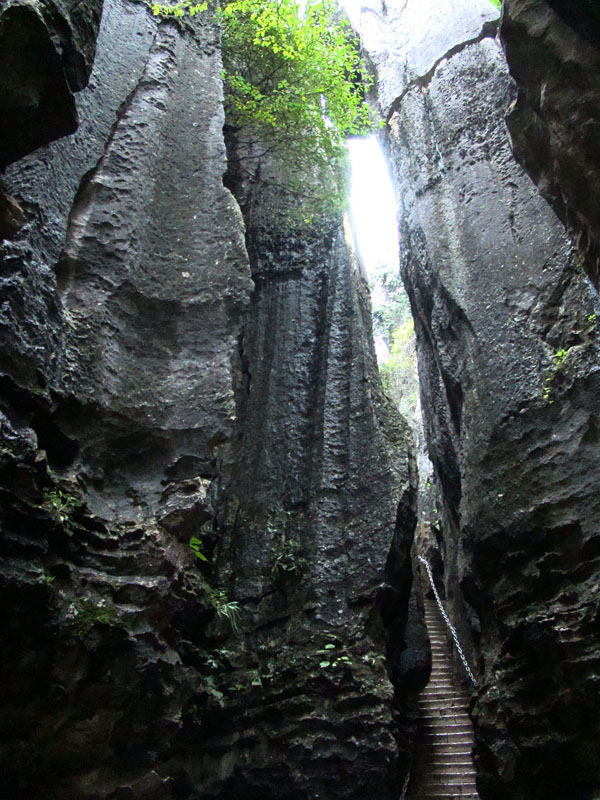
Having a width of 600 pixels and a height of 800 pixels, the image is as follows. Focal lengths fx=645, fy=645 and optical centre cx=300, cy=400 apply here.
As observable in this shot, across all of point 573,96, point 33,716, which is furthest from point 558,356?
point 33,716

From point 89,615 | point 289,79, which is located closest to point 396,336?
point 289,79

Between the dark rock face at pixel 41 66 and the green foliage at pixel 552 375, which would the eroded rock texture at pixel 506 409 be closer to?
the green foliage at pixel 552 375

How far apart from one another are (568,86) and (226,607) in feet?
21.0

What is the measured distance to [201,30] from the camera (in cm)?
1068

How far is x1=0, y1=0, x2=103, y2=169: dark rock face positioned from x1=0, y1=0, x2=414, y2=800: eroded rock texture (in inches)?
23.9

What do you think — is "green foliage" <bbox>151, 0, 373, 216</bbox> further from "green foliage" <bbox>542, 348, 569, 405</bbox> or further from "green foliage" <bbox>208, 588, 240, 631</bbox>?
"green foliage" <bbox>208, 588, 240, 631</bbox>

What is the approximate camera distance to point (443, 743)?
10.3 m

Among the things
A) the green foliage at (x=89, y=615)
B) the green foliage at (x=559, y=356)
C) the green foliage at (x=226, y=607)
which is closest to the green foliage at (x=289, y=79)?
the green foliage at (x=559, y=356)

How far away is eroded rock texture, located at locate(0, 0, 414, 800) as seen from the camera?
5.09m

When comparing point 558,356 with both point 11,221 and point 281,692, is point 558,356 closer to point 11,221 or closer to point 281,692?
point 281,692

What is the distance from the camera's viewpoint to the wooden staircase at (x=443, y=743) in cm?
935

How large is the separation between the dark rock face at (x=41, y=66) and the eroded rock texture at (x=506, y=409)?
3535 millimetres

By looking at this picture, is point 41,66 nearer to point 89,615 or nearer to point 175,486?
point 175,486

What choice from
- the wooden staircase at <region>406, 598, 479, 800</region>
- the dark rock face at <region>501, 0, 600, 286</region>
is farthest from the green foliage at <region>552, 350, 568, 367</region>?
the wooden staircase at <region>406, 598, 479, 800</region>
